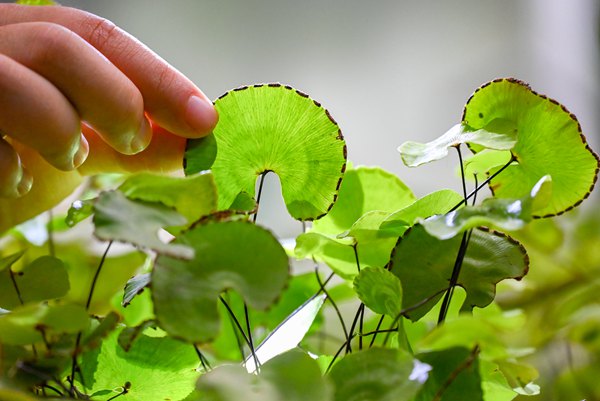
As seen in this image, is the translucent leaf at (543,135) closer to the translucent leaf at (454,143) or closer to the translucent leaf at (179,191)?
the translucent leaf at (454,143)

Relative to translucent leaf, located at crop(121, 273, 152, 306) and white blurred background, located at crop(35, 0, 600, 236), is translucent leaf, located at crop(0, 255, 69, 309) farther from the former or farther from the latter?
white blurred background, located at crop(35, 0, 600, 236)

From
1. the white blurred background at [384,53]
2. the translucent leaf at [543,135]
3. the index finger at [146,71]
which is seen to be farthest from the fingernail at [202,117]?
the white blurred background at [384,53]

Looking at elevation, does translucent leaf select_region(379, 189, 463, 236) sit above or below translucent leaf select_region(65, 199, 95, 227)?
below

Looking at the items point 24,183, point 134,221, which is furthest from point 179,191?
point 24,183

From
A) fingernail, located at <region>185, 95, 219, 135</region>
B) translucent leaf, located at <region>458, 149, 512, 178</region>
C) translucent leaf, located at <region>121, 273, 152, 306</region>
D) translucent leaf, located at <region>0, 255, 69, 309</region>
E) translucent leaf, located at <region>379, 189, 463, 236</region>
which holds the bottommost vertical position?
translucent leaf, located at <region>0, 255, 69, 309</region>

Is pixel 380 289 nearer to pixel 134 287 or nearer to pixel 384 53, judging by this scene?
pixel 134 287

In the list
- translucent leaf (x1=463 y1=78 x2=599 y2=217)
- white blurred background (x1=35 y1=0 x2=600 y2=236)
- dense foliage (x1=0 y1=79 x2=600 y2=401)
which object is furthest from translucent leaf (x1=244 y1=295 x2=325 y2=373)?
white blurred background (x1=35 y1=0 x2=600 y2=236)

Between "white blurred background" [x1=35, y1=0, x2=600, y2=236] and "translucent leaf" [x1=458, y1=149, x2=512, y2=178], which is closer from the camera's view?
"translucent leaf" [x1=458, y1=149, x2=512, y2=178]
